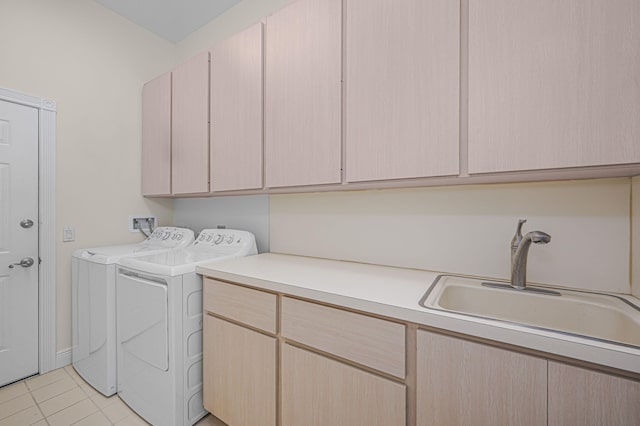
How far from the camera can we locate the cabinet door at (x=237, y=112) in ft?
5.35

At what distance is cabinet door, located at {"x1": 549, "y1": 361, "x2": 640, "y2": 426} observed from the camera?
2.04 feet

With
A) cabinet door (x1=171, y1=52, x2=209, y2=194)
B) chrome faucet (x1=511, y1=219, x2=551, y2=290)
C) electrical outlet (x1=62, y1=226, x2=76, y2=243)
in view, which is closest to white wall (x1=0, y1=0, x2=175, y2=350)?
electrical outlet (x1=62, y1=226, x2=76, y2=243)

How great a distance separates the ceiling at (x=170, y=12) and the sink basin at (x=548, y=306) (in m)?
2.66

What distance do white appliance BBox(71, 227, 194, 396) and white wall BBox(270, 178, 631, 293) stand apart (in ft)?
4.05

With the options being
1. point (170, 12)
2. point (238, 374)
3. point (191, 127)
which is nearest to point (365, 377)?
point (238, 374)

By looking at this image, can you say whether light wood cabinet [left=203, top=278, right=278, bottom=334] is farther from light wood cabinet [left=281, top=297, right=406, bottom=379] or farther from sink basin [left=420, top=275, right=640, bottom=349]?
sink basin [left=420, top=275, right=640, bottom=349]

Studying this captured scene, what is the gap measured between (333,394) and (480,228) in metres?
1.00

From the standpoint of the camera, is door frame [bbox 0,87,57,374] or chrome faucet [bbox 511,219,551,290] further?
door frame [bbox 0,87,57,374]

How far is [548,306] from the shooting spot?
1.05 meters

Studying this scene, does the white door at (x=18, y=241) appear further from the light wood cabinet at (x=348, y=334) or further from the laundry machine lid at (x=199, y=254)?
the light wood cabinet at (x=348, y=334)

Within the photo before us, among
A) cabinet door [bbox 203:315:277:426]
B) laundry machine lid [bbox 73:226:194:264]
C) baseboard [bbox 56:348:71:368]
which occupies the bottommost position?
baseboard [bbox 56:348:71:368]

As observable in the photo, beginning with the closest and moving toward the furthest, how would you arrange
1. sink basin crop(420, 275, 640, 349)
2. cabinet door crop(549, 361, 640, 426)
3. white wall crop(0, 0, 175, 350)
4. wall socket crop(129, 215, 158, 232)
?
cabinet door crop(549, 361, 640, 426)
sink basin crop(420, 275, 640, 349)
white wall crop(0, 0, 175, 350)
wall socket crop(129, 215, 158, 232)

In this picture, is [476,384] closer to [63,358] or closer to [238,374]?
[238,374]

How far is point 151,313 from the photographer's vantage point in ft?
4.75
